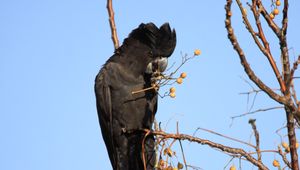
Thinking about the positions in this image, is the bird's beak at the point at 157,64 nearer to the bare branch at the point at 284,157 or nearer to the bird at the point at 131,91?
the bird at the point at 131,91

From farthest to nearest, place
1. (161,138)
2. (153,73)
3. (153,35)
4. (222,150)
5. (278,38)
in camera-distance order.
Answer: (153,35) → (153,73) → (161,138) → (222,150) → (278,38)

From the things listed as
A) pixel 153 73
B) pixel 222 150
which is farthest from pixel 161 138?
pixel 153 73

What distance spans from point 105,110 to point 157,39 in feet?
3.40

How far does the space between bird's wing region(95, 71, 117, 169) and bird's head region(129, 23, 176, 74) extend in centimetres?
59

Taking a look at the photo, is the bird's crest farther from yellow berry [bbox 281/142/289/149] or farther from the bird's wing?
yellow berry [bbox 281/142/289/149]

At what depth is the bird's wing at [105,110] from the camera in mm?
5340

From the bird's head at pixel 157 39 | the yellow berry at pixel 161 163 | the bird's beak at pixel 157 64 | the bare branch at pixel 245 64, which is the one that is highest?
the bird's head at pixel 157 39

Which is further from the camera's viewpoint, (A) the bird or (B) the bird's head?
(B) the bird's head

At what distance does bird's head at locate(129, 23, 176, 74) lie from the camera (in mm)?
5496

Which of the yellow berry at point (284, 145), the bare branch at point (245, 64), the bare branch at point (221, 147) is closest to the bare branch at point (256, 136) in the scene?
the bare branch at point (221, 147)

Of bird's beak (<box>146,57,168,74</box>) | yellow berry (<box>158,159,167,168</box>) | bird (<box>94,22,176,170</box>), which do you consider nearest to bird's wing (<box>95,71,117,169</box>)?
bird (<box>94,22,176,170</box>)

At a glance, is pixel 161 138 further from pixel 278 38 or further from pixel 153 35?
pixel 153 35

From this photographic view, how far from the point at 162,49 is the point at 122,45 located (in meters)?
0.48

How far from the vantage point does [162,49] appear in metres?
5.52
